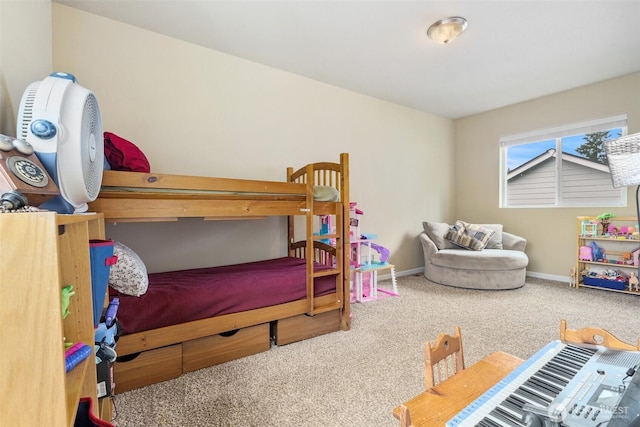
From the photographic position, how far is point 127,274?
165cm

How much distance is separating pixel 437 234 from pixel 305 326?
2703 mm

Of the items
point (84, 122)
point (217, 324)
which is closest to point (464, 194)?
point (217, 324)

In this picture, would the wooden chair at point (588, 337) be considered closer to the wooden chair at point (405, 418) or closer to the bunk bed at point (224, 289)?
the wooden chair at point (405, 418)

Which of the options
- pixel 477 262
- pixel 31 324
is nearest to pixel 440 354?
pixel 31 324

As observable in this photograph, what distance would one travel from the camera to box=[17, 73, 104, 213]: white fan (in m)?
0.90

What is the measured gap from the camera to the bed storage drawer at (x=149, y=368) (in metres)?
1.70

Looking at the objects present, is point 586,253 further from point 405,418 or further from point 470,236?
point 405,418

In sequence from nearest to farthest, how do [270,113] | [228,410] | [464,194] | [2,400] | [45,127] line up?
[2,400] → [45,127] → [228,410] → [270,113] → [464,194]

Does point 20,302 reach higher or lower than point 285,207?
lower

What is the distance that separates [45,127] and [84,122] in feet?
0.51

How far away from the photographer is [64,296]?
706 millimetres

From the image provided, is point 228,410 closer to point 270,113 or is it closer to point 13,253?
point 13,253

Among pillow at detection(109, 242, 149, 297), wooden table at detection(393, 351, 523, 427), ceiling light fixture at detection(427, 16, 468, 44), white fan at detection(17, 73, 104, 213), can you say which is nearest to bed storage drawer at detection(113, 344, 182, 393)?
pillow at detection(109, 242, 149, 297)

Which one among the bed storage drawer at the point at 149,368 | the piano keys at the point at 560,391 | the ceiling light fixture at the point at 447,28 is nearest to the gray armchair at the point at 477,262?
the ceiling light fixture at the point at 447,28
